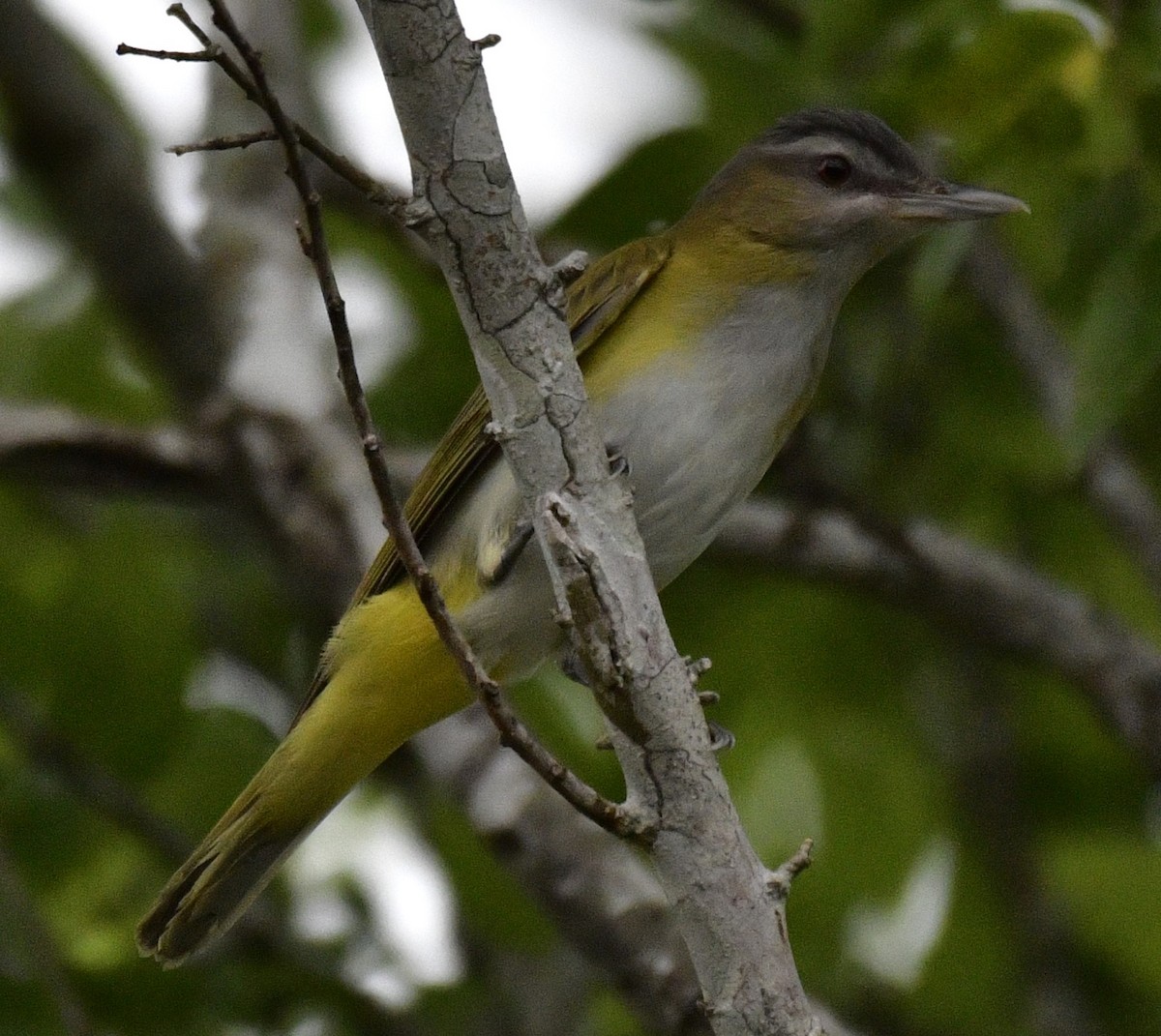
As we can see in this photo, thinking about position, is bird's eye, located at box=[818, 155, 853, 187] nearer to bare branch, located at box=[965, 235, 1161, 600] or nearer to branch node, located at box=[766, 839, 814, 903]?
bare branch, located at box=[965, 235, 1161, 600]

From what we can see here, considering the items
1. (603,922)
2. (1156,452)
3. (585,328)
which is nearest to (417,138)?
(585,328)

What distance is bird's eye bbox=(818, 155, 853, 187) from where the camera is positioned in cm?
437

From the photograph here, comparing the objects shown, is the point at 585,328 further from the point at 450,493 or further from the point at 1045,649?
the point at 1045,649

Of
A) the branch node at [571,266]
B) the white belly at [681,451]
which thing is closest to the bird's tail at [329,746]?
the white belly at [681,451]

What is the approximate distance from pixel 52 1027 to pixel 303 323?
2.79 metres

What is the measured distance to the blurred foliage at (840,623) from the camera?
13.1 feet

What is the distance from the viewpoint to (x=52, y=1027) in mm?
3762

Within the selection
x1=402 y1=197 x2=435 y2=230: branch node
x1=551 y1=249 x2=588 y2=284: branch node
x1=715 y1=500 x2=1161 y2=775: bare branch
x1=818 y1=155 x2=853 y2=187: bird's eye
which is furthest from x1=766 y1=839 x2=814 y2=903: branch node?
x1=715 y1=500 x2=1161 y2=775: bare branch

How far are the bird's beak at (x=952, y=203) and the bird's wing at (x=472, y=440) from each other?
0.59 metres

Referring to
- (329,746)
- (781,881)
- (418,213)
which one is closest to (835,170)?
(329,746)

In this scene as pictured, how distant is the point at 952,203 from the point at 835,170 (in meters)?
0.36

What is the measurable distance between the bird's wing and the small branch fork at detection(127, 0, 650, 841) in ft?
3.73

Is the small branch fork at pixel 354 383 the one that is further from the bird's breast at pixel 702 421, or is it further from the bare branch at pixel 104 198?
the bare branch at pixel 104 198

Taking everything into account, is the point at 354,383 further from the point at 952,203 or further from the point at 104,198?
the point at 104,198
